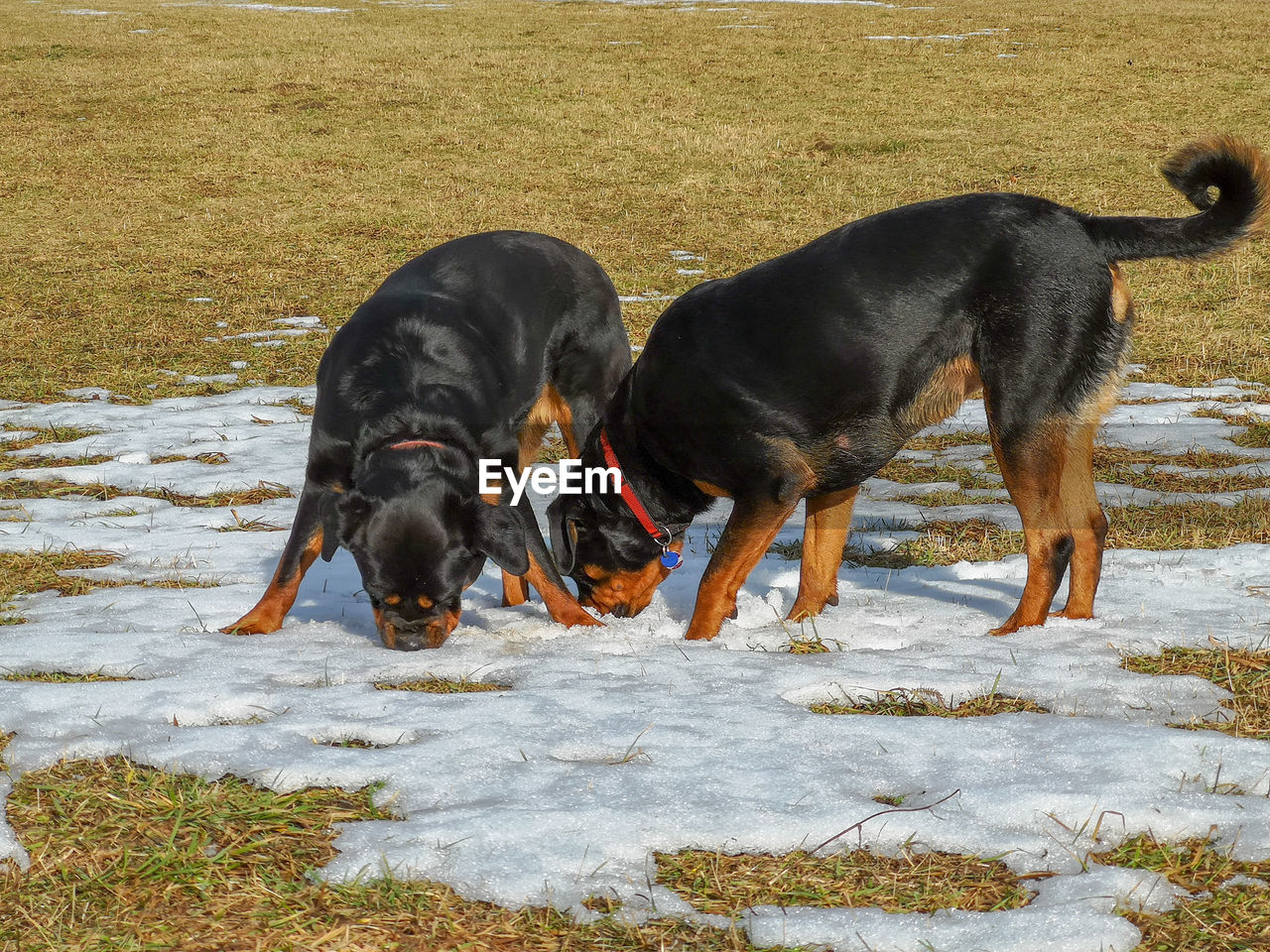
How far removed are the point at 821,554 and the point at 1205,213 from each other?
1823mm

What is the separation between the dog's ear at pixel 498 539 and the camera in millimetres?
4121

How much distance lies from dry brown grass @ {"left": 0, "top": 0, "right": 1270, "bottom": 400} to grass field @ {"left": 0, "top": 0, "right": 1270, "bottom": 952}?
7cm

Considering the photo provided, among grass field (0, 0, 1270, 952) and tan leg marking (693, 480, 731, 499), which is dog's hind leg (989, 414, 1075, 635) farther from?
tan leg marking (693, 480, 731, 499)

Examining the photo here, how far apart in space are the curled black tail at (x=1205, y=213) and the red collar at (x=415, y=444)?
7.93 ft

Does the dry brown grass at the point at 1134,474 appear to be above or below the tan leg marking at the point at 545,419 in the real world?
below

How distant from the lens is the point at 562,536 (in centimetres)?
493

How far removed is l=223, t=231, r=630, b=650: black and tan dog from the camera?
4.07 metres

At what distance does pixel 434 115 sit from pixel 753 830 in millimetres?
19006

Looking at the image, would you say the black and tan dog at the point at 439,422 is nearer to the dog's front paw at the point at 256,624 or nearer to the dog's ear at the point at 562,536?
the dog's front paw at the point at 256,624

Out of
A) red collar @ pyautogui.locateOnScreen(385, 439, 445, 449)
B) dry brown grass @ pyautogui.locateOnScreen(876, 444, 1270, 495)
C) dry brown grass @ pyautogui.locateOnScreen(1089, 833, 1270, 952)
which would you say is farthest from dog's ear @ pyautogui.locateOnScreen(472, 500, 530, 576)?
dry brown grass @ pyautogui.locateOnScreen(876, 444, 1270, 495)

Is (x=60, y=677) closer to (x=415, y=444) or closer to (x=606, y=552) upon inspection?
(x=415, y=444)

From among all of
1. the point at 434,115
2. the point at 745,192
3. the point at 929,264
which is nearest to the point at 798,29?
the point at 434,115

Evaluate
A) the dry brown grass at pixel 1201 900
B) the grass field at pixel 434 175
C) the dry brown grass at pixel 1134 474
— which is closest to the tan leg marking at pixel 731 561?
the grass field at pixel 434 175

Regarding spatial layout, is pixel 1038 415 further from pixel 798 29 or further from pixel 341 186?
pixel 798 29
